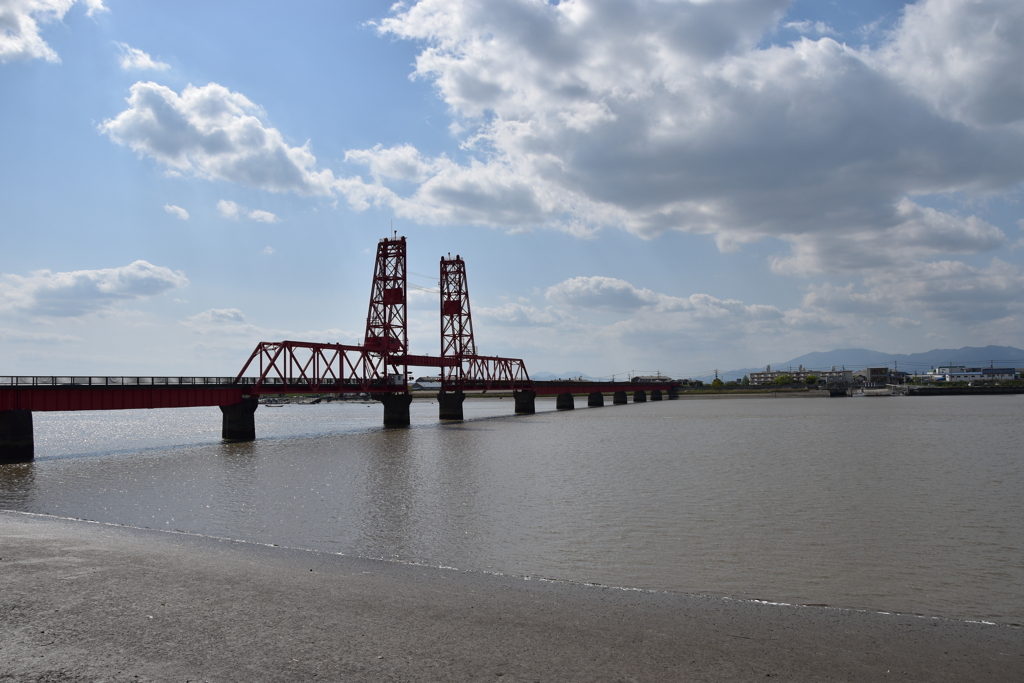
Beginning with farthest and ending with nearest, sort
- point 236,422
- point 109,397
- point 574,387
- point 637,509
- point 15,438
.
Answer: point 574,387
point 236,422
point 109,397
point 15,438
point 637,509

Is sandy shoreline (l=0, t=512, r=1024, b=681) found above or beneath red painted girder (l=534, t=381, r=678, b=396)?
beneath

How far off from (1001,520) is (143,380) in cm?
5204

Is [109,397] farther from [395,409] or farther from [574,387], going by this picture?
[574,387]

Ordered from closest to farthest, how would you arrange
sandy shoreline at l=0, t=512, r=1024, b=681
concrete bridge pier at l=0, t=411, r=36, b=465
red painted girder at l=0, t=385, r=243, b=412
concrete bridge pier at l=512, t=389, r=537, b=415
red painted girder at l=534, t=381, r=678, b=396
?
sandy shoreline at l=0, t=512, r=1024, b=681, concrete bridge pier at l=0, t=411, r=36, b=465, red painted girder at l=0, t=385, r=243, b=412, concrete bridge pier at l=512, t=389, r=537, b=415, red painted girder at l=534, t=381, r=678, b=396

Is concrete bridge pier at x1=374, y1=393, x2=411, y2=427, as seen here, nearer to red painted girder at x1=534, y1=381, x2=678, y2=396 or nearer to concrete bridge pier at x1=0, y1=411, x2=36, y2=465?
concrete bridge pier at x1=0, y1=411, x2=36, y2=465

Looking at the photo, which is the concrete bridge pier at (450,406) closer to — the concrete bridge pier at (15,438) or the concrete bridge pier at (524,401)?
the concrete bridge pier at (524,401)

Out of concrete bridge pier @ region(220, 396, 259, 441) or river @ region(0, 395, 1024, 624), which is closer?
river @ region(0, 395, 1024, 624)

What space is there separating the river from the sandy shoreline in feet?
5.57

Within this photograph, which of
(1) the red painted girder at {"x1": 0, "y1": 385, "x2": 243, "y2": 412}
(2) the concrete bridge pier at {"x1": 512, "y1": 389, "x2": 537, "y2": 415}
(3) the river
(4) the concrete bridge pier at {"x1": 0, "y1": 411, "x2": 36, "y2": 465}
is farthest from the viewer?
(2) the concrete bridge pier at {"x1": 512, "y1": 389, "x2": 537, "y2": 415}

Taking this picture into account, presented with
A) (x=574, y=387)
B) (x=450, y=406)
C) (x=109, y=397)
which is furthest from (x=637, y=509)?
(x=574, y=387)

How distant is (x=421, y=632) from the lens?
31.8 feet

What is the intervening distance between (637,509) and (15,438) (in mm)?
38504

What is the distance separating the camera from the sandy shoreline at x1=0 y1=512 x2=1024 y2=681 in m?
8.30

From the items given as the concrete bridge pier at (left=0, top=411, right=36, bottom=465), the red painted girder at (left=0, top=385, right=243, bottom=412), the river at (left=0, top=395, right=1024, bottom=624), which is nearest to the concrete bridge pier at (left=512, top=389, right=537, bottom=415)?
the red painted girder at (left=0, top=385, right=243, bottom=412)
